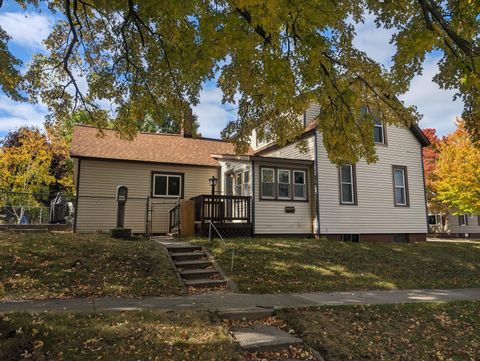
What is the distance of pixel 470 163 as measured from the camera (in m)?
22.1

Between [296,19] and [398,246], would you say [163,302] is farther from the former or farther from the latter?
[398,246]

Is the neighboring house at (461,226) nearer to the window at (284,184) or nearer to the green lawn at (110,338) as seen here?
the window at (284,184)

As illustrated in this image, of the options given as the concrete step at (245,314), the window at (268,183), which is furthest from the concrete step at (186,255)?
the window at (268,183)

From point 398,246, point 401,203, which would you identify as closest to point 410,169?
point 401,203

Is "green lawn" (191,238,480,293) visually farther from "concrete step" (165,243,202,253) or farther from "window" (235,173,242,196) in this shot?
"window" (235,173,242,196)

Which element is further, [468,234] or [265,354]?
[468,234]

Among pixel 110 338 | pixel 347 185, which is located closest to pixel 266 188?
pixel 347 185

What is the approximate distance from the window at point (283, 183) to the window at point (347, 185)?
8.71 feet

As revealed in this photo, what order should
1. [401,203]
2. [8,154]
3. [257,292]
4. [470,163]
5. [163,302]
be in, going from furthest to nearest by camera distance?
1. [8,154]
2. [470,163]
3. [401,203]
4. [257,292]
5. [163,302]

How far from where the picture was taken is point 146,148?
1870cm

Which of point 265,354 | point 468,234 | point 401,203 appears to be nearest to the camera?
point 265,354

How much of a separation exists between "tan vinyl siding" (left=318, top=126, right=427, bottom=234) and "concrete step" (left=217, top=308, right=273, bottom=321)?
391 inches

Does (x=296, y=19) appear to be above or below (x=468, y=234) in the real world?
above

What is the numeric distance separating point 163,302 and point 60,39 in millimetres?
9135
